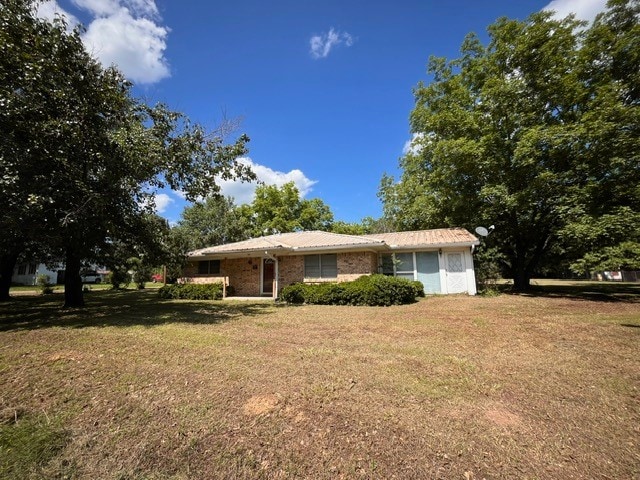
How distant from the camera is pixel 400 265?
16.8m

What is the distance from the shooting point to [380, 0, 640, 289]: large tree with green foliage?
1384cm

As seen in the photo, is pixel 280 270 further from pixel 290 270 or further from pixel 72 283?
pixel 72 283

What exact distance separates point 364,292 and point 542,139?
12426 mm

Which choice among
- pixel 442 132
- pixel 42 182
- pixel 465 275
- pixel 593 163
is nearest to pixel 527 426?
pixel 42 182

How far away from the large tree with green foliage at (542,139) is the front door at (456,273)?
357 centimetres

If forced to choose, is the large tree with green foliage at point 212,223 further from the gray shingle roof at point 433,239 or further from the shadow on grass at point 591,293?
the shadow on grass at point 591,293

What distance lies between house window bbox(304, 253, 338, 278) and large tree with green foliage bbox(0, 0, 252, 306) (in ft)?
23.1

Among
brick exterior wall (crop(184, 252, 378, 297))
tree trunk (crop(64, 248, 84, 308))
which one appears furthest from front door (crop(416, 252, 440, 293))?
tree trunk (crop(64, 248, 84, 308))

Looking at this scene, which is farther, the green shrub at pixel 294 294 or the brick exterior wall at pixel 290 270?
the brick exterior wall at pixel 290 270

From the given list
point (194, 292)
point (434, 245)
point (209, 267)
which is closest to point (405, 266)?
point (434, 245)

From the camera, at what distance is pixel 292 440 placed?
2.85 meters

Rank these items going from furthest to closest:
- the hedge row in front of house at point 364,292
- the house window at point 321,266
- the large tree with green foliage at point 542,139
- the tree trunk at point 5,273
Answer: the house window at point 321,266, the tree trunk at point 5,273, the large tree with green foliage at point 542,139, the hedge row in front of house at point 364,292

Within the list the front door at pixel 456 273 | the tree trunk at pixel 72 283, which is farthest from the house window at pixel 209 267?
the front door at pixel 456 273

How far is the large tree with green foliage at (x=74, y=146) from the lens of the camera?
765 cm
